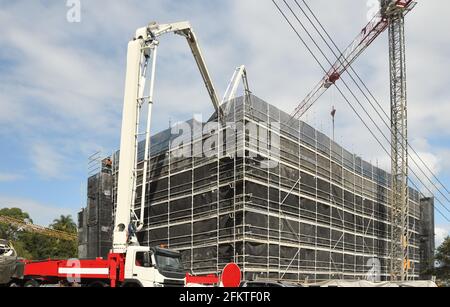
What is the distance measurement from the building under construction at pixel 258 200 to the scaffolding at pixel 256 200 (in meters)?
0.06

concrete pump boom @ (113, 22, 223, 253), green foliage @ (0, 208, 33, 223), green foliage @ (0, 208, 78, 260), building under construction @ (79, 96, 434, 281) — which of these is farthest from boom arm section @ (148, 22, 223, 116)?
green foliage @ (0, 208, 33, 223)

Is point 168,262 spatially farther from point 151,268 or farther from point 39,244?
point 39,244

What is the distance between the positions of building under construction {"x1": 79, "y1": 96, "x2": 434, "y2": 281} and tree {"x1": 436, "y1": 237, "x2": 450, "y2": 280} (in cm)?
1025

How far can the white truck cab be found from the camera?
56.0ft

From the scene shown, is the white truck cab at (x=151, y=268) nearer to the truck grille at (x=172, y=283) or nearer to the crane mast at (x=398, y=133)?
the truck grille at (x=172, y=283)

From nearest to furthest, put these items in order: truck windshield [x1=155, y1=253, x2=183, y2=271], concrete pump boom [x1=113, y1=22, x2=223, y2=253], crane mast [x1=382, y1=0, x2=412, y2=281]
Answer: truck windshield [x1=155, y1=253, x2=183, y2=271], concrete pump boom [x1=113, y1=22, x2=223, y2=253], crane mast [x1=382, y1=0, x2=412, y2=281]

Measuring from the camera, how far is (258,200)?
84.3 feet

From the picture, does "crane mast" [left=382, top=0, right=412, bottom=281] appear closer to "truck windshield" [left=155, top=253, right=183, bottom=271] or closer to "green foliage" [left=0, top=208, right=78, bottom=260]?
"truck windshield" [left=155, top=253, right=183, bottom=271]

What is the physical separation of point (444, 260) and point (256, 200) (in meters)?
24.9

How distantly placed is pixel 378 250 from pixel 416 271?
11446 millimetres

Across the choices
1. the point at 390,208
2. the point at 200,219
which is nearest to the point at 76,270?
the point at 200,219

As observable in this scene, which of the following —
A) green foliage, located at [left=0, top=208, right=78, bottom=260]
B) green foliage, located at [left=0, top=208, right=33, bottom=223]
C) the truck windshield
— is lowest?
green foliage, located at [left=0, top=208, right=78, bottom=260]

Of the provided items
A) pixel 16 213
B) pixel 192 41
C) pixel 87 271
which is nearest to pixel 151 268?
pixel 87 271
